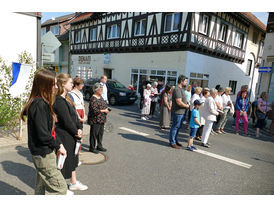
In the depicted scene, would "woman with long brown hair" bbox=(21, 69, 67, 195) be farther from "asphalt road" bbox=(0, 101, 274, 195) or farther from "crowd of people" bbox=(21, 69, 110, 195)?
"asphalt road" bbox=(0, 101, 274, 195)

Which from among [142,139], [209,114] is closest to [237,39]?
[209,114]

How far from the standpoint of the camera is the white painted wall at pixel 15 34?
5883 millimetres

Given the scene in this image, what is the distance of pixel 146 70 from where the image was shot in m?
15.6

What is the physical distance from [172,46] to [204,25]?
2.70m

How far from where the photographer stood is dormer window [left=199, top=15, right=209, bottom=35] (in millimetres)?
13226

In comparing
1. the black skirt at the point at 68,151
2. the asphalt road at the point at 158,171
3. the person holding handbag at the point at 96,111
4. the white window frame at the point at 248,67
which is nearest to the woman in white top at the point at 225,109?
the asphalt road at the point at 158,171

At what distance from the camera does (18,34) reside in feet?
20.2

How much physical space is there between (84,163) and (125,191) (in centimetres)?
129

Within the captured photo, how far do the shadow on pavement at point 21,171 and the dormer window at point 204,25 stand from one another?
43.2 feet

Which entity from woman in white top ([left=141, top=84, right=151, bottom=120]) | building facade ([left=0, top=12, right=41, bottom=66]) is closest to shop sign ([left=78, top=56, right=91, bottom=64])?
woman in white top ([left=141, top=84, right=151, bottom=120])

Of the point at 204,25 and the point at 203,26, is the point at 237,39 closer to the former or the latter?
the point at 204,25

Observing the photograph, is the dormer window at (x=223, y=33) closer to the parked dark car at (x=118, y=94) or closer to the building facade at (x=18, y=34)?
the parked dark car at (x=118, y=94)

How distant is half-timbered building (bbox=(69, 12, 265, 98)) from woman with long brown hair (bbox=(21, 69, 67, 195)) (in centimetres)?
1033

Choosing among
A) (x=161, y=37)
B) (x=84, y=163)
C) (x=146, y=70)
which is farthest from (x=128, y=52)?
(x=84, y=163)
